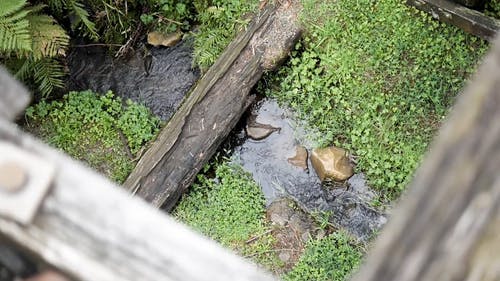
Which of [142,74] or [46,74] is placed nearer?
[46,74]

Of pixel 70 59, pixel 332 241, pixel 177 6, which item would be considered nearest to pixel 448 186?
pixel 332 241

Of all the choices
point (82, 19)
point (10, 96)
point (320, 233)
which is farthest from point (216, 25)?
point (10, 96)

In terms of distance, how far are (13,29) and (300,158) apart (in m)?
2.23

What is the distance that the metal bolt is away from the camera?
1124 millimetres

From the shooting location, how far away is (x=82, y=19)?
16.5 feet

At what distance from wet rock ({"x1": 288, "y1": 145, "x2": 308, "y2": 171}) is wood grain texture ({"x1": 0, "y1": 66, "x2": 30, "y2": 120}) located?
3763mm

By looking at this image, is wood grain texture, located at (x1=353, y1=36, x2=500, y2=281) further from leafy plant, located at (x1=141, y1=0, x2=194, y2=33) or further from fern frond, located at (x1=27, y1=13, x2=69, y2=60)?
leafy plant, located at (x1=141, y1=0, x2=194, y2=33)

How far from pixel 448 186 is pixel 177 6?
14.7 ft

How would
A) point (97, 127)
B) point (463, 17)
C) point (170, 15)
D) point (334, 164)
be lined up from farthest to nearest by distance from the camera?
point (170, 15) → point (97, 127) → point (334, 164) → point (463, 17)

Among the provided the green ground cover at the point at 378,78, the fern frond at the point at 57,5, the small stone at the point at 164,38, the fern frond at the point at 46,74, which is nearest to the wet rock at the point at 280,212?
the green ground cover at the point at 378,78

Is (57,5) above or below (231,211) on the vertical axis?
above

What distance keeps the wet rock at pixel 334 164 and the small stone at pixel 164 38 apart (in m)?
1.50

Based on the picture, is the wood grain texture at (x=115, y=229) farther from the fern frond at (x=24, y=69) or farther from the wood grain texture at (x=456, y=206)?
the fern frond at (x=24, y=69)

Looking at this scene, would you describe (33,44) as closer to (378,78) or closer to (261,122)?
(261,122)
